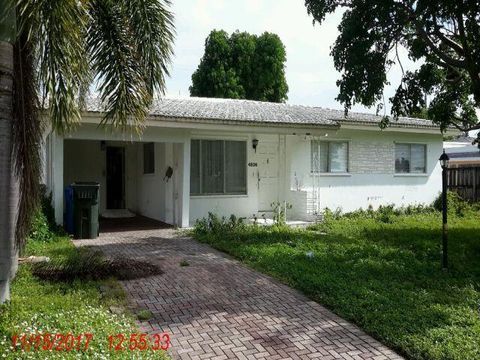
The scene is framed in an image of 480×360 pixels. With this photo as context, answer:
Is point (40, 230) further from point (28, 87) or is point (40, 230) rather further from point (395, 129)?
point (395, 129)

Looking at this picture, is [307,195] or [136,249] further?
[307,195]

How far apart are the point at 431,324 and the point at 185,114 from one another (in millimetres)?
8496

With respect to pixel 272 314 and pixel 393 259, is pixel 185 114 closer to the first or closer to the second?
pixel 393 259

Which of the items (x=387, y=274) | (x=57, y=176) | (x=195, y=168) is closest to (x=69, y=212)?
(x=57, y=176)

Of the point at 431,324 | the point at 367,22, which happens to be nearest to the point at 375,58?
the point at 367,22

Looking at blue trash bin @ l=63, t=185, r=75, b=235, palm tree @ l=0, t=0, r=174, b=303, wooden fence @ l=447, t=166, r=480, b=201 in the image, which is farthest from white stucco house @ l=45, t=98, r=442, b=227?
palm tree @ l=0, t=0, r=174, b=303

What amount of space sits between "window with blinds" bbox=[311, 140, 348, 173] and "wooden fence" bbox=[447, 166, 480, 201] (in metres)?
7.02

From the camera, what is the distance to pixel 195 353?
472cm

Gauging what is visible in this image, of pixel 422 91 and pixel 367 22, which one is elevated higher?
pixel 367 22

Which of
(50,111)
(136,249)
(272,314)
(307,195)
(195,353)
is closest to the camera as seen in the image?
(195,353)
